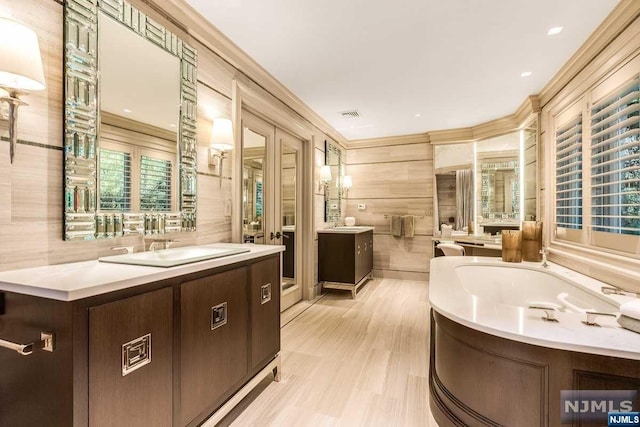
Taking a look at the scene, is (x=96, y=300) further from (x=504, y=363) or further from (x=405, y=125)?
(x=405, y=125)

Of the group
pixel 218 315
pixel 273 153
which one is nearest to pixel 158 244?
pixel 218 315

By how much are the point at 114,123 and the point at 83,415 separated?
1.34 m

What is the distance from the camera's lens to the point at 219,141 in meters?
2.18

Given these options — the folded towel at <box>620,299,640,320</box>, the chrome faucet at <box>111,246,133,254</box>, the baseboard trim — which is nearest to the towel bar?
the chrome faucet at <box>111,246,133,254</box>

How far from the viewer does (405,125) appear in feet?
15.7

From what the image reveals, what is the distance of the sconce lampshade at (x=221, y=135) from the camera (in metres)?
2.19

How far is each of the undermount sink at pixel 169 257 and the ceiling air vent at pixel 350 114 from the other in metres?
2.88

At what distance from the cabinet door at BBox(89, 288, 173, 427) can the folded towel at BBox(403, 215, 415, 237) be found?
14.9 ft

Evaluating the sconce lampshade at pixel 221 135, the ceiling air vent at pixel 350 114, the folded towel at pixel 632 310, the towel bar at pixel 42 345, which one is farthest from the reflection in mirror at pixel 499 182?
the towel bar at pixel 42 345

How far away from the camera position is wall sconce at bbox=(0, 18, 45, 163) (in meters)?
1.08

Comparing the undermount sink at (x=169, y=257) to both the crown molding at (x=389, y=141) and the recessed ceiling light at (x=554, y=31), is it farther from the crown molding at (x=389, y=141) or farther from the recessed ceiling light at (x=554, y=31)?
the crown molding at (x=389, y=141)

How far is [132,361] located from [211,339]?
1.44 ft

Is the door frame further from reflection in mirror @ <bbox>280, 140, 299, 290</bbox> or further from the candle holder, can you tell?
the candle holder

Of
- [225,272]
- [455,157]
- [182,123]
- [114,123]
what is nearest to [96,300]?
[225,272]
